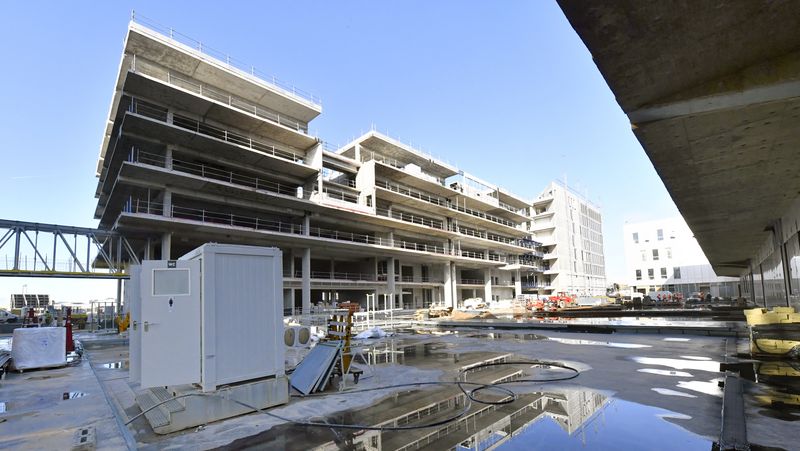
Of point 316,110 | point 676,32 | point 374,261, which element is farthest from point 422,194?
point 676,32

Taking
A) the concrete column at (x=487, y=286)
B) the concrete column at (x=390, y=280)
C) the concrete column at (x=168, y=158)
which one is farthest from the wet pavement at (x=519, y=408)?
the concrete column at (x=487, y=286)

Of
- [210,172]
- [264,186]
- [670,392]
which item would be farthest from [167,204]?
[670,392]

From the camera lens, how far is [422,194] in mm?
59125

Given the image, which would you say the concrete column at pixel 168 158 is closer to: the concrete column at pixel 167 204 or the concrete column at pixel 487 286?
the concrete column at pixel 167 204

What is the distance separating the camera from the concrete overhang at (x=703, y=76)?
438cm

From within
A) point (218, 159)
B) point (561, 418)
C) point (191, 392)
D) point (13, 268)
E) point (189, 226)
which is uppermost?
point (218, 159)

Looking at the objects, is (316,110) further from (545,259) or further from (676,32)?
(545,259)

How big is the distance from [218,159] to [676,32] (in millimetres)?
36513

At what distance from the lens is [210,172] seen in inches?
1431

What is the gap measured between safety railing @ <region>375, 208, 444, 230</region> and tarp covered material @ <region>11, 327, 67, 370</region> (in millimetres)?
38101

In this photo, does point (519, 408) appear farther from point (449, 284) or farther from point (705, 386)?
point (449, 284)

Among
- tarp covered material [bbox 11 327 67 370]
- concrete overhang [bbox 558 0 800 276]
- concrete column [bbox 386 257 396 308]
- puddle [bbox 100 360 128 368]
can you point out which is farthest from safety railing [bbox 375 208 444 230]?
concrete overhang [bbox 558 0 800 276]

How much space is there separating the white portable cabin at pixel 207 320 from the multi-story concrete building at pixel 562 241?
8013cm

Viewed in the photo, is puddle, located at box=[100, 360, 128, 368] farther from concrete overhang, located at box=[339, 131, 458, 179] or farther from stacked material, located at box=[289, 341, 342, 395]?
concrete overhang, located at box=[339, 131, 458, 179]
